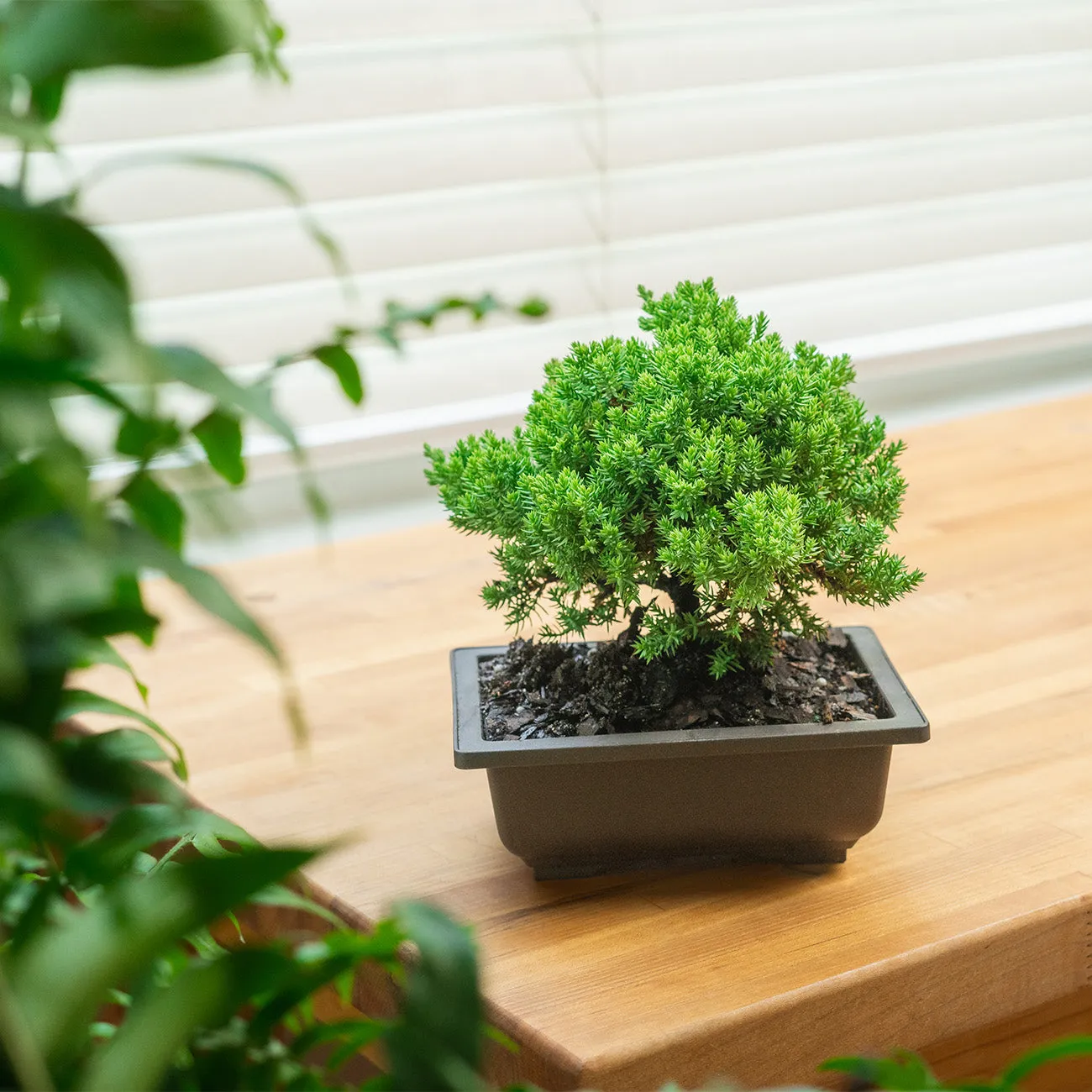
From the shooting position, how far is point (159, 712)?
1.03 metres

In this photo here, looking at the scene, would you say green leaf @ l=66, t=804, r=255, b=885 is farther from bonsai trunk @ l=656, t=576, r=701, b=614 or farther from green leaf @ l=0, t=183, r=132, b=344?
bonsai trunk @ l=656, t=576, r=701, b=614

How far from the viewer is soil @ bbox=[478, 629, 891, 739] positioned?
0.73m

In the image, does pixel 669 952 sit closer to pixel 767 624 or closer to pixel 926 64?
pixel 767 624

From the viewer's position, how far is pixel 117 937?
29 centimetres

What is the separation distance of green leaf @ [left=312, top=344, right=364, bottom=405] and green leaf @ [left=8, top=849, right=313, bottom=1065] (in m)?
0.16

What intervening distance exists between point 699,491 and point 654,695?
12 centimetres

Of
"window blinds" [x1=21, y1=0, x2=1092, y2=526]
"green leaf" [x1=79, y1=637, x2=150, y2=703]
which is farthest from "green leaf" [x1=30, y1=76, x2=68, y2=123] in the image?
"window blinds" [x1=21, y1=0, x2=1092, y2=526]

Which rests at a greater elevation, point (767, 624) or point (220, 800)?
point (767, 624)

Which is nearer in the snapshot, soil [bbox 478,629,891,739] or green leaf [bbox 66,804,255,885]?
green leaf [bbox 66,804,255,885]

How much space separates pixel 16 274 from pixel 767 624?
52 centimetres

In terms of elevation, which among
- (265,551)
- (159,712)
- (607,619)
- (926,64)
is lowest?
(265,551)

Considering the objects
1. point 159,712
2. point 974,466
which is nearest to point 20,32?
point 159,712

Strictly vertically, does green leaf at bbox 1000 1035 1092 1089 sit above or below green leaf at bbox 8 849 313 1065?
below

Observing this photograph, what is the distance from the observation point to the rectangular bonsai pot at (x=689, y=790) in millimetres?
709
